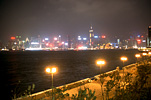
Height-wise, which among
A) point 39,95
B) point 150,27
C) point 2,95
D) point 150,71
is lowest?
point 2,95

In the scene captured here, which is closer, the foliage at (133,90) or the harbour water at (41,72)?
the foliage at (133,90)

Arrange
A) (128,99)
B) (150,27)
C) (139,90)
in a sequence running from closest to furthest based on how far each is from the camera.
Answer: (128,99), (139,90), (150,27)

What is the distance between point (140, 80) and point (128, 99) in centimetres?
423

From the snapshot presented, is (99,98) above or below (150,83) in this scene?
below

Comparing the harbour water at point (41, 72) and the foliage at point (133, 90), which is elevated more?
the foliage at point (133, 90)

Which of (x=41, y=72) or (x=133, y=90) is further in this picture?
(x=41, y=72)

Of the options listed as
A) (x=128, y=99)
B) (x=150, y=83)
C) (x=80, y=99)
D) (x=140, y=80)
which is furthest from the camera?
(x=150, y=83)

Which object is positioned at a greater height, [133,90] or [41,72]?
[133,90]

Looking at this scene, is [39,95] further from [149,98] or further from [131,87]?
[149,98]

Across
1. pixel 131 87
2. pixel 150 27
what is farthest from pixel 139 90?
pixel 150 27

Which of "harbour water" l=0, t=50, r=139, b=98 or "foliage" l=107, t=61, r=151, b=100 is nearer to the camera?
"foliage" l=107, t=61, r=151, b=100

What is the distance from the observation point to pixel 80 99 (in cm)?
464

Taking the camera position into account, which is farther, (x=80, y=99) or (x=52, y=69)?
(x=52, y=69)

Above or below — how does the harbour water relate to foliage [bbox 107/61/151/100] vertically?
below
